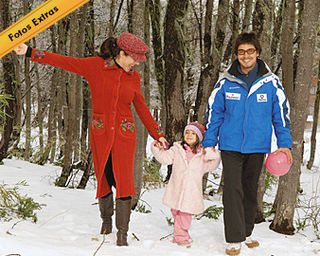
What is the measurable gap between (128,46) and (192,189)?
1528 millimetres

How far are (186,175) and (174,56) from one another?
369cm

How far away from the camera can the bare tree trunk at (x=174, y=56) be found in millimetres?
7703

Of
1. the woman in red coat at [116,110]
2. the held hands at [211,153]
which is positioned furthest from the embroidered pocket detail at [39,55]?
the held hands at [211,153]

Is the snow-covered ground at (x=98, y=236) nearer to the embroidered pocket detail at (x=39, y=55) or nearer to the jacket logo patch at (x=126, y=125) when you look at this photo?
the jacket logo patch at (x=126, y=125)

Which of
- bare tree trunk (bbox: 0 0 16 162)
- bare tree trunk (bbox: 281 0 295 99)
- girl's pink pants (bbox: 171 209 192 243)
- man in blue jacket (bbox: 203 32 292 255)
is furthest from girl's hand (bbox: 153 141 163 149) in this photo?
bare tree trunk (bbox: 0 0 16 162)

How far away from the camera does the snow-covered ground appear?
12.6 ft

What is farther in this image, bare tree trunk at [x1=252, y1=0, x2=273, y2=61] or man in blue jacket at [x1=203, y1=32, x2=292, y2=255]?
bare tree trunk at [x1=252, y1=0, x2=273, y2=61]

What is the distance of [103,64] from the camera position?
4258 millimetres

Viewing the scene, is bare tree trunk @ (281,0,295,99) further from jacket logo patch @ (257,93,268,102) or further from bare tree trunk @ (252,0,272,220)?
jacket logo patch @ (257,93,268,102)

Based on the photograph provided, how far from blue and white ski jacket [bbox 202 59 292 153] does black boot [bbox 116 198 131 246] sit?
3.38 ft

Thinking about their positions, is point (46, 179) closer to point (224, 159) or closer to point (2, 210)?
point (2, 210)

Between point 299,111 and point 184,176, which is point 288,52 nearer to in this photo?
point 299,111

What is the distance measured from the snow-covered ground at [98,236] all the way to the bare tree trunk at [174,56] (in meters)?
2.49

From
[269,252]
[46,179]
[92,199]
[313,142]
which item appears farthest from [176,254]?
[313,142]
